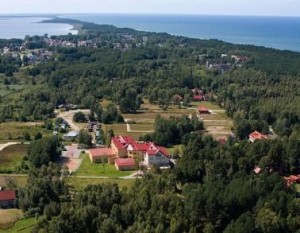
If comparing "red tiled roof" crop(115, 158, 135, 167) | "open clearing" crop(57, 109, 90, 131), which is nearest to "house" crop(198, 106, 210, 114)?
"open clearing" crop(57, 109, 90, 131)

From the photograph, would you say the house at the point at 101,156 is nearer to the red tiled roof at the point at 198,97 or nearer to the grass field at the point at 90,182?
the grass field at the point at 90,182

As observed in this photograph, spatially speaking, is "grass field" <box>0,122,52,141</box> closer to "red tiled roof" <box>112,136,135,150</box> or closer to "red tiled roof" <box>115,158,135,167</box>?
"red tiled roof" <box>112,136,135,150</box>

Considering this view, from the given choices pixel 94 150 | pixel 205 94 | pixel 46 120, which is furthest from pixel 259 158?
pixel 205 94

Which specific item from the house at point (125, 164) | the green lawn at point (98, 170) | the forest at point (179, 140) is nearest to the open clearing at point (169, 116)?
the forest at point (179, 140)

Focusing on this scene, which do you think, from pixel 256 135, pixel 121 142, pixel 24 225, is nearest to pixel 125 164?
pixel 121 142

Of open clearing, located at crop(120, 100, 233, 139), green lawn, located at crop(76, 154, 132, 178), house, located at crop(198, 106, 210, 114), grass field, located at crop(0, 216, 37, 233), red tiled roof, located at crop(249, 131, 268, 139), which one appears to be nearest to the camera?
grass field, located at crop(0, 216, 37, 233)
